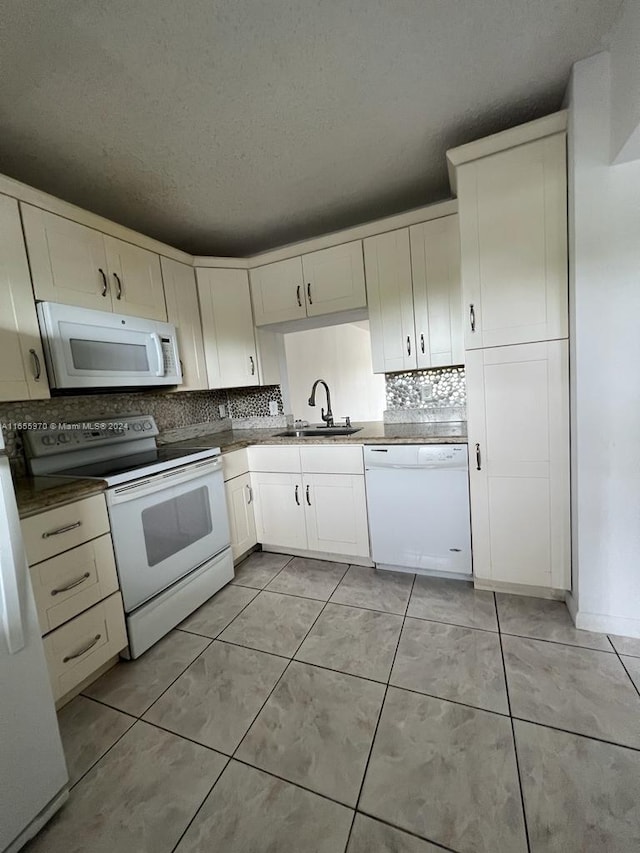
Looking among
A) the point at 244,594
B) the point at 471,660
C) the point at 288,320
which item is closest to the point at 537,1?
the point at 288,320

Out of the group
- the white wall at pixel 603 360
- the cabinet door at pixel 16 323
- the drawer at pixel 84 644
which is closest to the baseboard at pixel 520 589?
the white wall at pixel 603 360

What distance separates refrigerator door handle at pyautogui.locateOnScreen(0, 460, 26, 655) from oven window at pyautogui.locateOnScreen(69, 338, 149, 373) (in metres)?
0.97

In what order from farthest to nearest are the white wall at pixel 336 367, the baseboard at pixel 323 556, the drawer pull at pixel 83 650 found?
the white wall at pixel 336 367, the baseboard at pixel 323 556, the drawer pull at pixel 83 650

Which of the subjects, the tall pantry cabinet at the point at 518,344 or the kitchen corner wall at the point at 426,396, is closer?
the tall pantry cabinet at the point at 518,344

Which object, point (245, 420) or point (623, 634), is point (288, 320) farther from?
point (623, 634)

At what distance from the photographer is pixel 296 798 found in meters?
1.05

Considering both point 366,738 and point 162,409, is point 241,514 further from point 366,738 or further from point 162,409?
point 366,738

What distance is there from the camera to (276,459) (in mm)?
2426

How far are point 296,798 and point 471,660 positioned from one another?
2.83ft

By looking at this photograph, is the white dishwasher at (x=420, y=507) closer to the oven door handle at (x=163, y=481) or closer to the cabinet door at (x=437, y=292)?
the cabinet door at (x=437, y=292)

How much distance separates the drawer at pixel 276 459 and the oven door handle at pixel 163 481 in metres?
0.35

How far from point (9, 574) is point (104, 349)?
4.11 feet

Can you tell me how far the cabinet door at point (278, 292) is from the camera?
8.29 ft

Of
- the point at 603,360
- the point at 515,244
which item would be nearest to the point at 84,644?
the point at 603,360
